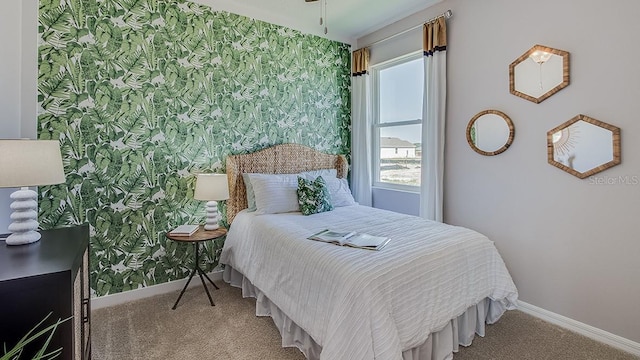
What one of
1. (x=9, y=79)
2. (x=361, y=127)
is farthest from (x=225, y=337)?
(x=361, y=127)

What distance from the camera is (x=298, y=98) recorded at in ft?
12.1

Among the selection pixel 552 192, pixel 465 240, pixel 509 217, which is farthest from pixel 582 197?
pixel 465 240

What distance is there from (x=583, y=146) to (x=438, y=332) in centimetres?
170

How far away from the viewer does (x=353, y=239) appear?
2057 mm

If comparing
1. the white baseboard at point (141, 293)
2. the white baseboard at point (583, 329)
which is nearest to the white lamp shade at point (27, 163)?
the white baseboard at point (141, 293)

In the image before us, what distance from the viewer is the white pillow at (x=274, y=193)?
2963mm

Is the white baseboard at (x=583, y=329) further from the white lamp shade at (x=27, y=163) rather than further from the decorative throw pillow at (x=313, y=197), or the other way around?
the white lamp shade at (x=27, y=163)

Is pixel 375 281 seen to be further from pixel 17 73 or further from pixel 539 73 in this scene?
pixel 17 73

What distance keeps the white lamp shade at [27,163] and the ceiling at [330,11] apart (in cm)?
211

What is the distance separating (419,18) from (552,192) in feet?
→ 7.02

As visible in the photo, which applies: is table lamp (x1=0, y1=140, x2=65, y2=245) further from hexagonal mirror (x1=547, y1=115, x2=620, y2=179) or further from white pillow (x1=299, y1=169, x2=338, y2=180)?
hexagonal mirror (x1=547, y1=115, x2=620, y2=179)

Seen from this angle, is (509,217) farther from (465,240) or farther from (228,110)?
(228,110)

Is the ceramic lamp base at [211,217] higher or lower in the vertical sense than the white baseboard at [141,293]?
higher

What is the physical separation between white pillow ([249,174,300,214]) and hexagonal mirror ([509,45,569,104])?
7.08ft
